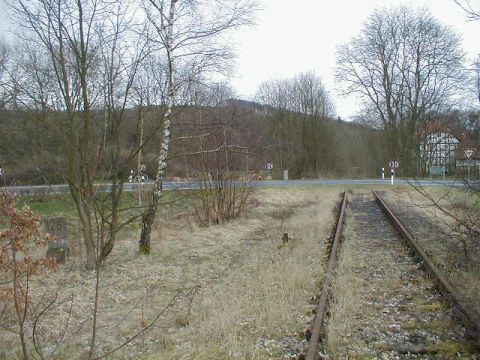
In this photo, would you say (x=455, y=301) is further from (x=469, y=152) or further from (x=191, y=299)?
(x=191, y=299)

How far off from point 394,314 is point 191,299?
255 cm

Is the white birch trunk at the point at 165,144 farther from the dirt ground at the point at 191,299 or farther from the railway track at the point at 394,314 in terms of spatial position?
the railway track at the point at 394,314

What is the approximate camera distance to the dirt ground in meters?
4.94

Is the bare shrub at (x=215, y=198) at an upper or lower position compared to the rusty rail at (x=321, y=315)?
upper

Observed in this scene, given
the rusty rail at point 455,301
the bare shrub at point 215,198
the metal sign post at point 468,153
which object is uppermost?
the metal sign post at point 468,153

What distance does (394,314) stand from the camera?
5727 millimetres

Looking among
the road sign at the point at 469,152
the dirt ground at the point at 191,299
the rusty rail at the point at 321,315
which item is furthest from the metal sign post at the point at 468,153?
the dirt ground at the point at 191,299

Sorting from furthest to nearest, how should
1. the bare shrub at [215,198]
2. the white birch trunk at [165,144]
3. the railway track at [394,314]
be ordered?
the bare shrub at [215,198] → the white birch trunk at [165,144] → the railway track at [394,314]

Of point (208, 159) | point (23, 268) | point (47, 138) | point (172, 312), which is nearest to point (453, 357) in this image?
point (172, 312)

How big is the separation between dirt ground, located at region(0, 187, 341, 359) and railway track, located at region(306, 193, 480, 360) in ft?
1.13

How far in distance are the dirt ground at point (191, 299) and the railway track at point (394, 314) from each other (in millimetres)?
345

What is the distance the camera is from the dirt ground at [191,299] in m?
4.94

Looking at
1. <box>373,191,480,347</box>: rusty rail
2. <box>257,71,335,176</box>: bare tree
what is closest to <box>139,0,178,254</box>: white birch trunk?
<box>373,191,480,347</box>: rusty rail

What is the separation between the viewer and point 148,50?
26.2ft
